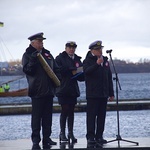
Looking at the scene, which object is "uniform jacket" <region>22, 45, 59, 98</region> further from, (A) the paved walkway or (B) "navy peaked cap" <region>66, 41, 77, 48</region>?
(B) "navy peaked cap" <region>66, 41, 77, 48</region>

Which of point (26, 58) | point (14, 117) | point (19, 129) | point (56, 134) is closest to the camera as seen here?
point (26, 58)

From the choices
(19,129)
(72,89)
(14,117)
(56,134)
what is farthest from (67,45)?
(14,117)

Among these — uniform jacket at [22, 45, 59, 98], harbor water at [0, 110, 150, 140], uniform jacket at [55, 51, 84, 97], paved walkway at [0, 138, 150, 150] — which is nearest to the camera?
uniform jacket at [22, 45, 59, 98]

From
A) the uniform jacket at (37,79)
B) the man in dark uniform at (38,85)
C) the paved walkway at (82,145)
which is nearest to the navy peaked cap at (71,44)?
the man in dark uniform at (38,85)

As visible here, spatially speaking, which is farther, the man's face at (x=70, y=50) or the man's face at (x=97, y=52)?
the man's face at (x=70, y=50)

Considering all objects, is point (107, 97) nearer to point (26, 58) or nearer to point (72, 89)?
point (72, 89)

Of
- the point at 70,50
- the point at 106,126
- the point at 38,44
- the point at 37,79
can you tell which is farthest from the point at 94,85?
the point at 106,126

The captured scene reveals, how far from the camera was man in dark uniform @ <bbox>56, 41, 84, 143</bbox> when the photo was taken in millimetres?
12867

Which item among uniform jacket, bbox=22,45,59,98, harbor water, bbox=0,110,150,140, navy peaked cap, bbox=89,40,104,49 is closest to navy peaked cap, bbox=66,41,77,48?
navy peaked cap, bbox=89,40,104,49

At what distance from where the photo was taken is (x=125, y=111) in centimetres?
2850

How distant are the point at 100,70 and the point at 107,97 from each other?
1.64 ft

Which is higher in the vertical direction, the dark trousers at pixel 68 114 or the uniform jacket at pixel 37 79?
the uniform jacket at pixel 37 79

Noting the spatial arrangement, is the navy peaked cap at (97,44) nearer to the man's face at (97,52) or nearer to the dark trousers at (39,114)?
the man's face at (97,52)

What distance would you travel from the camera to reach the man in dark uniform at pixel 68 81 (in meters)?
12.9
